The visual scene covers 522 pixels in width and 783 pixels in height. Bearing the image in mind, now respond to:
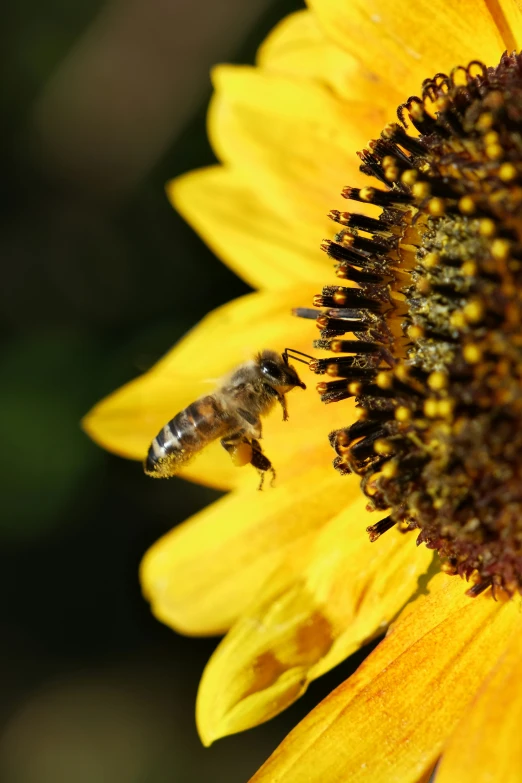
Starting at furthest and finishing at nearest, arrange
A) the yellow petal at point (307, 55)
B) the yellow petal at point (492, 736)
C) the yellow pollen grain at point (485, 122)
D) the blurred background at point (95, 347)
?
the blurred background at point (95, 347) → the yellow petal at point (307, 55) → the yellow pollen grain at point (485, 122) → the yellow petal at point (492, 736)

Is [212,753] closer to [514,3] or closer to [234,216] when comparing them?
[234,216]

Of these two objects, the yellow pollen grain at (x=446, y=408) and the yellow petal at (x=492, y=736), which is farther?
the yellow pollen grain at (x=446, y=408)

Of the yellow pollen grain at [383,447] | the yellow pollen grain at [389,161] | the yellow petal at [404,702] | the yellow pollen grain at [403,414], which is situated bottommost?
the yellow petal at [404,702]


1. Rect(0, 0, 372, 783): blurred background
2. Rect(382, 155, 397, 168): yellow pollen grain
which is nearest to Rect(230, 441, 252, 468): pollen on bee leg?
Rect(382, 155, 397, 168): yellow pollen grain

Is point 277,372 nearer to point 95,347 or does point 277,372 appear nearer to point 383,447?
point 383,447

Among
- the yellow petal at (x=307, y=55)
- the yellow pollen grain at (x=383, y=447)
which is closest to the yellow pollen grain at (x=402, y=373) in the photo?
the yellow pollen grain at (x=383, y=447)

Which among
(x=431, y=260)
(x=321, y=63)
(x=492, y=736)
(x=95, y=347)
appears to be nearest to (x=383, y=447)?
(x=431, y=260)

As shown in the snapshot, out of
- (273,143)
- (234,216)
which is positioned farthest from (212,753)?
(273,143)

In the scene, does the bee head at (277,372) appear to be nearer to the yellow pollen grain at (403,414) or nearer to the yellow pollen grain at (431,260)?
the yellow pollen grain at (403,414)

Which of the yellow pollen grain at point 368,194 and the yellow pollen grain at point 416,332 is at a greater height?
the yellow pollen grain at point 368,194
